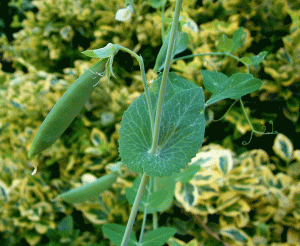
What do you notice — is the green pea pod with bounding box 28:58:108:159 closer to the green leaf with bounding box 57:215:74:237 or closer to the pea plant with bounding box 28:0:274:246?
the pea plant with bounding box 28:0:274:246

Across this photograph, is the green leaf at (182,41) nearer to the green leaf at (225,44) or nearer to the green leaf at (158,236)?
the green leaf at (225,44)

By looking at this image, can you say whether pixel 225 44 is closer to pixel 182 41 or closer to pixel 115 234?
pixel 182 41

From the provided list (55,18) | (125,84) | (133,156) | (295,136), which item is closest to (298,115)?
(295,136)

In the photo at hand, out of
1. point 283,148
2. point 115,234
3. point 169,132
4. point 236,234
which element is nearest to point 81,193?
point 115,234

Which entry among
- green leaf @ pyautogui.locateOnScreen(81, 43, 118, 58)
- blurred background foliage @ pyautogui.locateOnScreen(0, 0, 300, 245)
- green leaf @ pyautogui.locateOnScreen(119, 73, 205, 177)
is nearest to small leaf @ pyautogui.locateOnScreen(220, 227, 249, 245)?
blurred background foliage @ pyautogui.locateOnScreen(0, 0, 300, 245)

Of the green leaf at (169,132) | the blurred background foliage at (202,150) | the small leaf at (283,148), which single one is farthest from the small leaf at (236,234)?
the green leaf at (169,132)

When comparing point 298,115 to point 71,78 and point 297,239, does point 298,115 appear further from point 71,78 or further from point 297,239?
point 71,78
